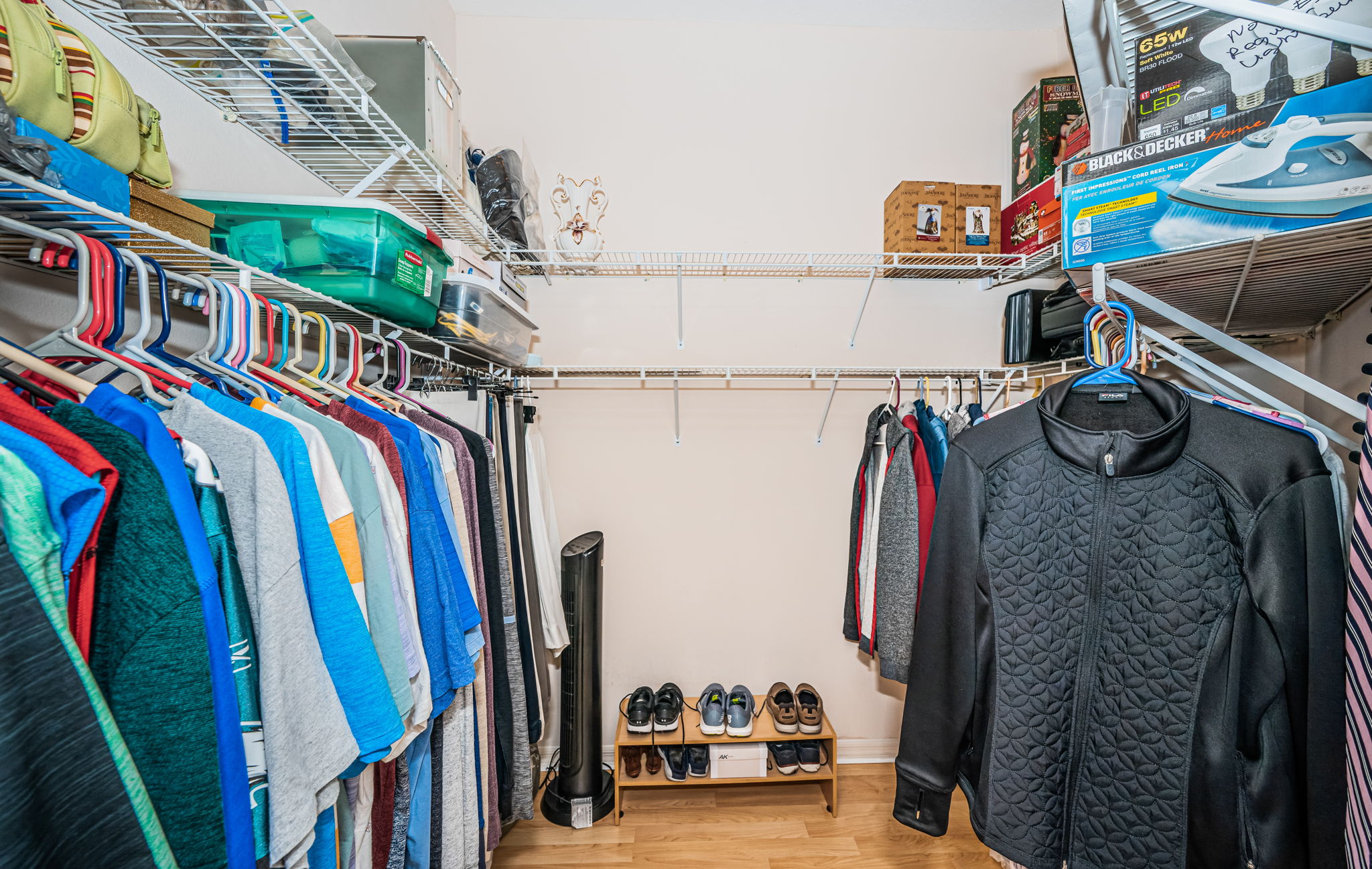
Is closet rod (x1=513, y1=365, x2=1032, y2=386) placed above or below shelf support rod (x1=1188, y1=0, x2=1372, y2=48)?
below

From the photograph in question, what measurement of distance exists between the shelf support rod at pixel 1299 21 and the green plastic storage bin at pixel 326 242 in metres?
1.31

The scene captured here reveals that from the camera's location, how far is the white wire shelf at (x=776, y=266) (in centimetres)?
204

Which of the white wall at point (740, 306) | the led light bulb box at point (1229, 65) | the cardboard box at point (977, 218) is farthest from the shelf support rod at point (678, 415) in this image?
the led light bulb box at point (1229, 65)

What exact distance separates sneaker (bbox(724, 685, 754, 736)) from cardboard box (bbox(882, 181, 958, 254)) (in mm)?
1741

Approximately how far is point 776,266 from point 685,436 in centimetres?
78

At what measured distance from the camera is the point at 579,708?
1.87m

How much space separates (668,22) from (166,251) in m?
2.00

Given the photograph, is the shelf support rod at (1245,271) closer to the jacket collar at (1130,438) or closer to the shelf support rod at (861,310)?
the jacket collar at (1130,438)

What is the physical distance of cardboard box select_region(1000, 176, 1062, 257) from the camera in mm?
1800

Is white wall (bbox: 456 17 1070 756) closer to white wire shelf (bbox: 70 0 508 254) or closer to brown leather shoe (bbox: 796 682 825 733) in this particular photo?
brown leather shoe (bbox: 796 682 825 733)

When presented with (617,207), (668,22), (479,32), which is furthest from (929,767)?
(479,32)

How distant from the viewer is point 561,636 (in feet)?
6.07

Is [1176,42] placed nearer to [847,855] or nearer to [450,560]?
[450,560]

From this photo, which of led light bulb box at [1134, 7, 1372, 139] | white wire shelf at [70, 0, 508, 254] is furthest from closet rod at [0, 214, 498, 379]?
led light bulb box at [1134, 7, 1372, 139]
